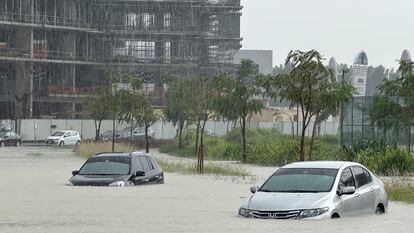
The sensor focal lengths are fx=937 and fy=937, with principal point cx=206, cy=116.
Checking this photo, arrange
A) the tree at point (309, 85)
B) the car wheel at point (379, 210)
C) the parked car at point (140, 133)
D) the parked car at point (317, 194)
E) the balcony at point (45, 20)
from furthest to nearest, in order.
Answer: the balcony at point (45, 20) < the parked car at point (140, 133) < the tree at point (309, 85) < the car wheel at point (379, 210) < the parked car at point (317, 194)

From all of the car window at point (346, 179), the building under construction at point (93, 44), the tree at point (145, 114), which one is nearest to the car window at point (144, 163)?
the car window at point (346, 179)

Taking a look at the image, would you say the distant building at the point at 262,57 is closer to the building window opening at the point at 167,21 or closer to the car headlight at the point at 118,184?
the building window opening at the point at 167,21

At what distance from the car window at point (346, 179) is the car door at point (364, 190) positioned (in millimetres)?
140

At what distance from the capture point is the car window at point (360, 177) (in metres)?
18.8

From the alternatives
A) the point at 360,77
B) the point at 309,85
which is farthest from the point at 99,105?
the point at 309,85

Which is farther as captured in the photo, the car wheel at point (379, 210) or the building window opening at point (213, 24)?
the building window opening at point (213, 24)

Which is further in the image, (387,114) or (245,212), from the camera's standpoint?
(387,114)

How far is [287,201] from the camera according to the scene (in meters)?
17.2

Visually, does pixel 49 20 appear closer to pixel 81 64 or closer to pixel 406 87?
pixel 81 64

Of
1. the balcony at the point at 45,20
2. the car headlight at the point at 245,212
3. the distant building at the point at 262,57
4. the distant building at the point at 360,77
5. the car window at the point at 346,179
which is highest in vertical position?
the balcony at the point at 45,20

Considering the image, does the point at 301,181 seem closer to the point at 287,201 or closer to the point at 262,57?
the point at 287,201

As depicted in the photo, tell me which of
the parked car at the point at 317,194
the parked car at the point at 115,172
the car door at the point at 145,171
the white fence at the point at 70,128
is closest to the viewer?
the parked car at the point at 317,194

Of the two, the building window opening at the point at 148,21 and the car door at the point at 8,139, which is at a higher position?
the building window opening at the point at 148,21

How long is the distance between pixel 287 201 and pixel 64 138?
2598 inches
